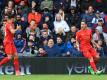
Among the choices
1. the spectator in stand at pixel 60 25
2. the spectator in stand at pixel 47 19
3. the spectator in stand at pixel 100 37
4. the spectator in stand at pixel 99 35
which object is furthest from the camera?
the spectator in stand at pixel 47 19

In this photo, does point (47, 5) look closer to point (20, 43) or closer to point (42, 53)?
point (20, 43)

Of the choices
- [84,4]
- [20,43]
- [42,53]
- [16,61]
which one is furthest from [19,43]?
[84,4]

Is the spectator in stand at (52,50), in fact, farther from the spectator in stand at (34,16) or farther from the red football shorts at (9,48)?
the spectator in stand at (34,16)

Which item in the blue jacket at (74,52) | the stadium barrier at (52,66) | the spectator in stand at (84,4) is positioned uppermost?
the spectator in stand at (84,4)

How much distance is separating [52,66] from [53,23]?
8.09 feet

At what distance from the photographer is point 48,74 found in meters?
17.1

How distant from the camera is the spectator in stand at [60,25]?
18.8m

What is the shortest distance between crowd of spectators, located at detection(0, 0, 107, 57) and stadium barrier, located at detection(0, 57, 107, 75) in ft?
1.03

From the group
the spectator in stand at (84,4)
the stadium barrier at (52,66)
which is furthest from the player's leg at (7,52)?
the spectator in stand at (84,4)

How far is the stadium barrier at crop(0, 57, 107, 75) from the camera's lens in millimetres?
17156

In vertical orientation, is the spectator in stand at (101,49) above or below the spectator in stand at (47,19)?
below

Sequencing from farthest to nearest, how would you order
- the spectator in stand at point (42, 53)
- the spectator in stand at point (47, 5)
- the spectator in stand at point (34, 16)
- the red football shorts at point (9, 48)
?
the spectator in stand at point (47, 5)
the spectator in stand at point (34, 16)
the spectator in stand at point (42, 53)
the red football shorts at point (9, 48)

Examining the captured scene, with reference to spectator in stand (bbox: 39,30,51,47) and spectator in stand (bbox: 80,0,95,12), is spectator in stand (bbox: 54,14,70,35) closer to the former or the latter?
spectator in stand (bbox: 39,30,51,47)

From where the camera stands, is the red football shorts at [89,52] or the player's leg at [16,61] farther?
the red football shorts at [89,52]
